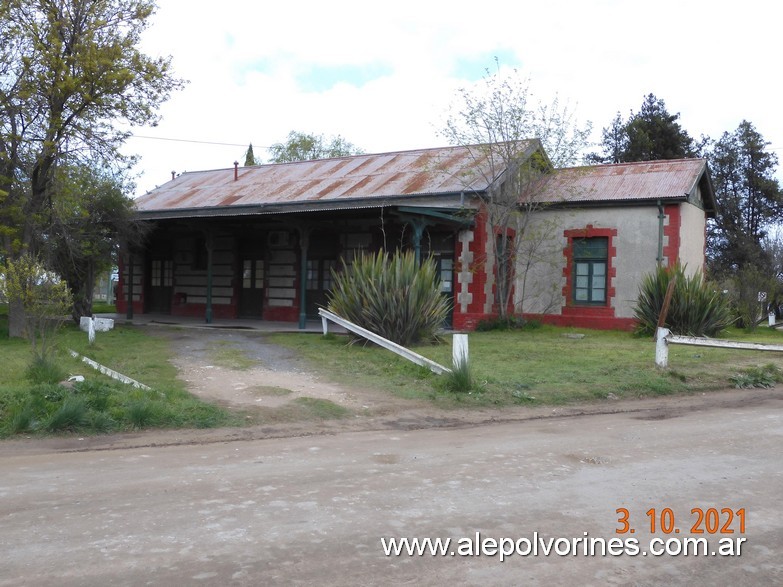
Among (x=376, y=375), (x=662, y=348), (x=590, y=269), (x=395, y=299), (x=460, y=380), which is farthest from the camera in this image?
(x=590, y=269)

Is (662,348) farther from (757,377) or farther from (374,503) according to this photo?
(374,503)

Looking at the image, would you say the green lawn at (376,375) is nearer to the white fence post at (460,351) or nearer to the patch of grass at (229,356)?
the patch of grass at (229,356)

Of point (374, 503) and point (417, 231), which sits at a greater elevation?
point (417, 231)

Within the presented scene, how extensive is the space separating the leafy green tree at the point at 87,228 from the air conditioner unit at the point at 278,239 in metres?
4.33

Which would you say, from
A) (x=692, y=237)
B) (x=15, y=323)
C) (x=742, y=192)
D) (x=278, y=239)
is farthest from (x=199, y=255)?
(x=742, y=192)

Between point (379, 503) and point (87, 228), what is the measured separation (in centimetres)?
1738

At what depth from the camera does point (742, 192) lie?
145 feet

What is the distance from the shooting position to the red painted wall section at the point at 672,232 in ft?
69.1

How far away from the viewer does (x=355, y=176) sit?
2512cm

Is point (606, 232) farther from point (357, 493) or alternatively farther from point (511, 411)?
point (357, 493)

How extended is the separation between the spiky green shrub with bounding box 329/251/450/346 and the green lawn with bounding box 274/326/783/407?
0.52 m

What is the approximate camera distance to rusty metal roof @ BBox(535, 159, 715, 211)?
21547 millimetres

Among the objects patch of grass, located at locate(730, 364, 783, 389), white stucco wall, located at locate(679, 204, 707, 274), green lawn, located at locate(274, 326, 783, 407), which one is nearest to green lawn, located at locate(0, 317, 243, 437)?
green lawn, located at locate(274, 326, 783, 407)

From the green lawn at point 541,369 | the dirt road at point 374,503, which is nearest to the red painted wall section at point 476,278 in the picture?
the green lawn at point 541,369
